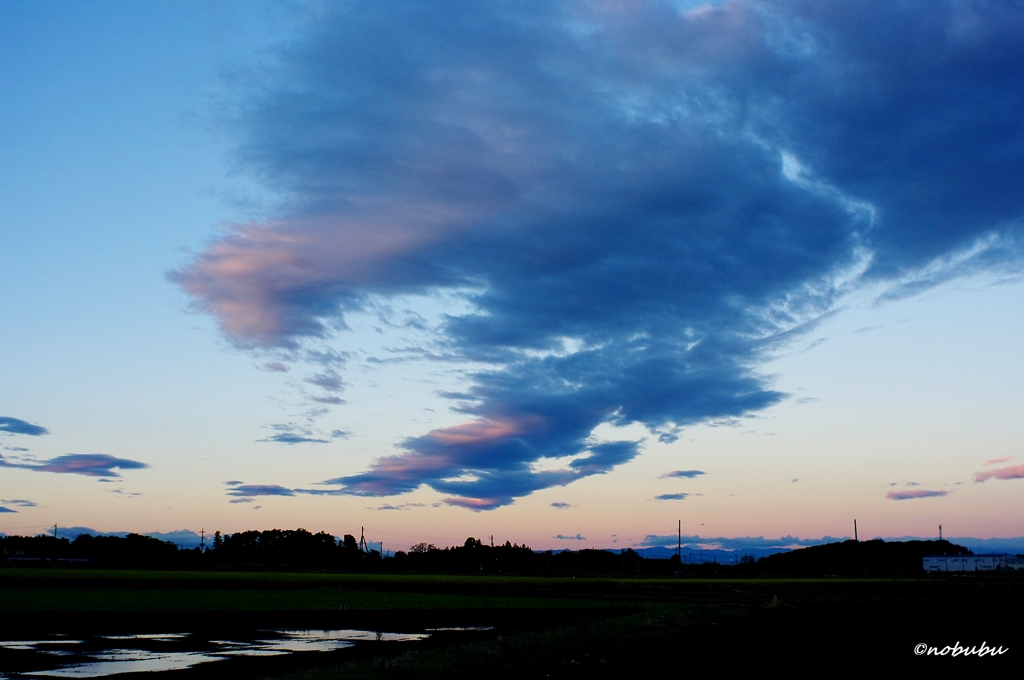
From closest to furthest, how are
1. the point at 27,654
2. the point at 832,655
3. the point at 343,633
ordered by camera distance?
the point at 832,655 → the point at 27,654 → the point at 343,633

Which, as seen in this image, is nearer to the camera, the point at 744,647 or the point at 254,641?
the point at 744,647

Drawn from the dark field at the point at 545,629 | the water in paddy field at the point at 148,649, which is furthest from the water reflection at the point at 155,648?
the dark field at the point at 545,629

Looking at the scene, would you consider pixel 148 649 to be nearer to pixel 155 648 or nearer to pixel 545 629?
pixel 155 648

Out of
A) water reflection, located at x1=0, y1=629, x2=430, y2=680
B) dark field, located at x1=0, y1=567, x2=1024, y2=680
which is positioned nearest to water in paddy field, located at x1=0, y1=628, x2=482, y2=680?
water reflection, located at x1=0, y1=629, x2=430, y2=680

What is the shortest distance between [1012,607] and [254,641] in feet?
176

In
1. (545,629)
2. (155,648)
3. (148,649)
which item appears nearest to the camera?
(148,649)

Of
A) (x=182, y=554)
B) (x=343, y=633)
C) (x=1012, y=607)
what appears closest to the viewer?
(x=343, y=633)

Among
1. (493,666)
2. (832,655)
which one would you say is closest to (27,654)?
(493,666)

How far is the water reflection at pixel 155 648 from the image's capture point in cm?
2709

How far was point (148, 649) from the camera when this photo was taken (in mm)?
32875

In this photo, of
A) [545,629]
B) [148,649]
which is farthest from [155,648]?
[545,629]

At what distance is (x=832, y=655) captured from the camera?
28.1 metres

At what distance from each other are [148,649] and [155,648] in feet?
1.43

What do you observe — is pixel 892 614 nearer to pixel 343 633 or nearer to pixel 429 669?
pixel 343 633
